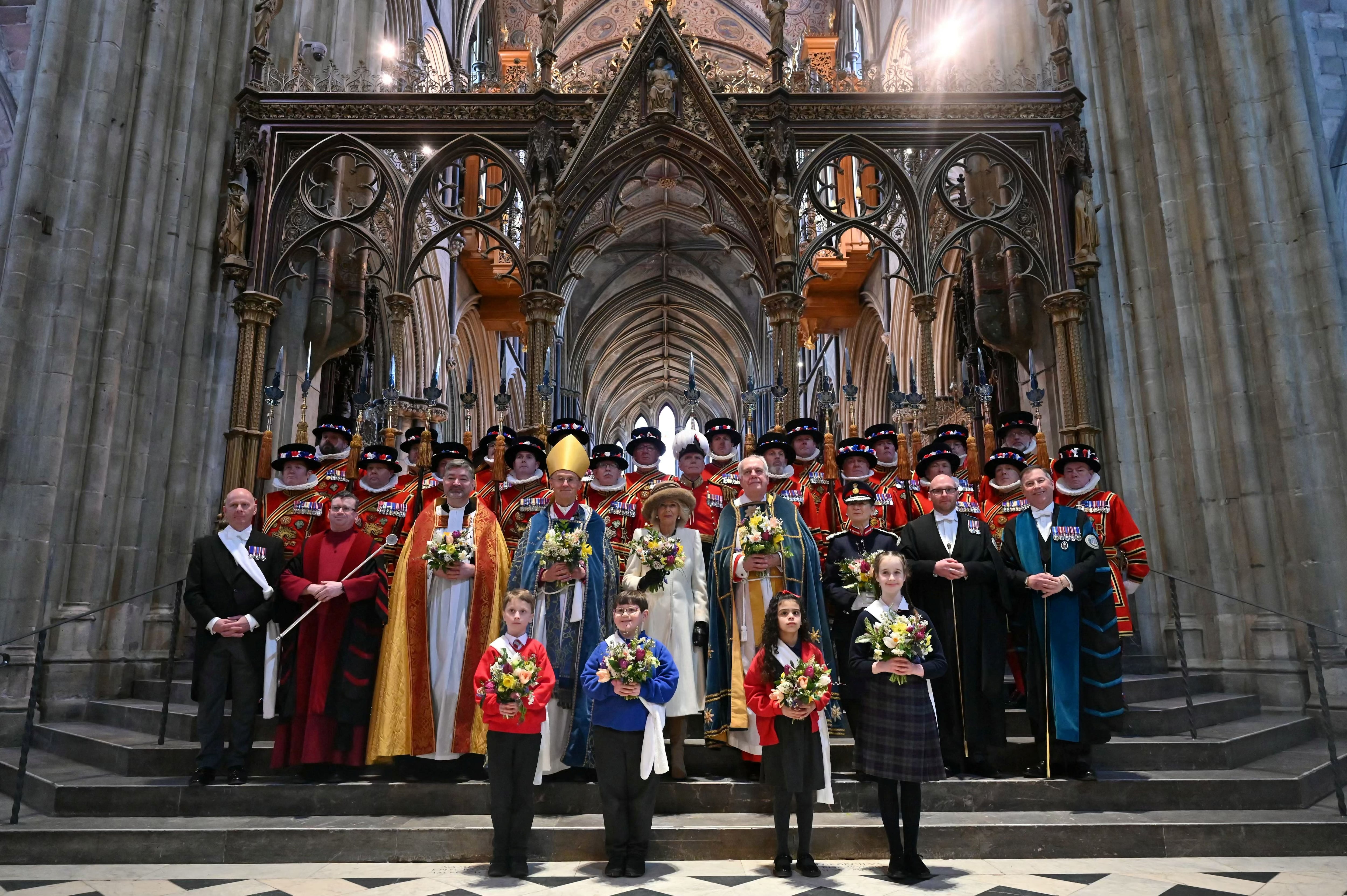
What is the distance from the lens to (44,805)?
4895 mm

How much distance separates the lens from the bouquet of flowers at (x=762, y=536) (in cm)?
→ 480

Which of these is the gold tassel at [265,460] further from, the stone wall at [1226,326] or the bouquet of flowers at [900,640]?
the stone wall at [1226,326]

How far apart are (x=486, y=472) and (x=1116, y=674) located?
4680mm

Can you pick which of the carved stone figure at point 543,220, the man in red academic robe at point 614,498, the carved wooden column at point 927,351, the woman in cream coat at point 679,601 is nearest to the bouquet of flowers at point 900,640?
the woman in cream coat at point 679,601

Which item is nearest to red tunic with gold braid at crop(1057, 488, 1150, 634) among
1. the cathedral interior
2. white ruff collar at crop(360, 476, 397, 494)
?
the cathedral interior

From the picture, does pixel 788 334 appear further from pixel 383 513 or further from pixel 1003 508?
pixel 383 513

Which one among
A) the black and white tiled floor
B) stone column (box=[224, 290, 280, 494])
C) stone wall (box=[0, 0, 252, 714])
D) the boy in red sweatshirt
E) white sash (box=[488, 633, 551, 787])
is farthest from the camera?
stone column (box=[224, 290, 280, 494])

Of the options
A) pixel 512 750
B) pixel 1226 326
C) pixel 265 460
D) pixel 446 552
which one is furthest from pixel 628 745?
pixel 1226 326

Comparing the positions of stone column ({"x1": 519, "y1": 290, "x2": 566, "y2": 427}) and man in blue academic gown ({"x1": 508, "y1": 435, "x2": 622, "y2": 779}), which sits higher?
stone column ({"x1": 519, "y1": 290, "x2": 566, "y2": 427})

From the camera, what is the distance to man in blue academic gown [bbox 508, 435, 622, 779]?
189 inches

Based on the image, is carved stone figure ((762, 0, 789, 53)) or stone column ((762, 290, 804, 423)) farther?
carved stone figure ((762, 0, 789, 53))

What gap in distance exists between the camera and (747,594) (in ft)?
16.6

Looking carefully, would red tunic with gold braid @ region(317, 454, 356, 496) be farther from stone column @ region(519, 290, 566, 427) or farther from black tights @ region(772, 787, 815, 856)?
black tights @ region(772, 787, 815, 856)

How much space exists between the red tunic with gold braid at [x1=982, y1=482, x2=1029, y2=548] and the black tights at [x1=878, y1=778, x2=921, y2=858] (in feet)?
7.91
